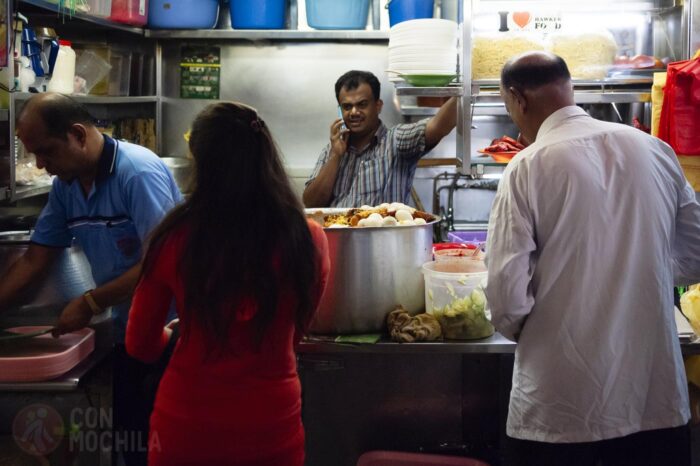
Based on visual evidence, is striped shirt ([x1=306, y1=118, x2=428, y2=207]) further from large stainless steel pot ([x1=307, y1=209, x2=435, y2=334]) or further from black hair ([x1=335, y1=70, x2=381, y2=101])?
large stainless steel pot ([x1=307, y1=209, x2=435, y2=334])

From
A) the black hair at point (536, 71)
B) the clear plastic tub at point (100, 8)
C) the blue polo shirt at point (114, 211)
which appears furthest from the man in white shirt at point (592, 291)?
the clear plastic tub at point (100, 8)

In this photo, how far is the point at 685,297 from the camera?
111 inches

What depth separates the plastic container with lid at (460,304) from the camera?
8.14 ft

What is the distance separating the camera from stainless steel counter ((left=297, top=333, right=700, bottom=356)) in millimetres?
2438

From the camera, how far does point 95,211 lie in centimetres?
266

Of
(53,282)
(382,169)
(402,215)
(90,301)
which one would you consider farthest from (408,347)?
(382,169)

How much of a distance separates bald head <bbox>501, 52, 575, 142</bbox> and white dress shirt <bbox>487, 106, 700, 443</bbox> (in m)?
0.11

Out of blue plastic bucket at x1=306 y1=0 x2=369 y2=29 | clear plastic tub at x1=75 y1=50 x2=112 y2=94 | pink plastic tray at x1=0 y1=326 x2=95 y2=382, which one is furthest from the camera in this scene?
blue plastic bucket at x1=306 y1=0 x2=369 y2=29

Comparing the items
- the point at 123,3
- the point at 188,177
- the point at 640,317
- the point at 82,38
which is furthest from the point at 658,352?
the point at 82,38

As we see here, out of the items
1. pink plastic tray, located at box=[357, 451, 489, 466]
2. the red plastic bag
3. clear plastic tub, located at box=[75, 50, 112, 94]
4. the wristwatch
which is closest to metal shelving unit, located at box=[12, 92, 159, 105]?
clear plastic tub, located at box=[75, 50, 112, 94]

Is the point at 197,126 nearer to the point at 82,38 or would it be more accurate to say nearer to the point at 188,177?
the point at 188,177

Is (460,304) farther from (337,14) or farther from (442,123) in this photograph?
(337,14)

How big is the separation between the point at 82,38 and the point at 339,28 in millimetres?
1564

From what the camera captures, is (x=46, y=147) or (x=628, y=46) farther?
(x=628, y=46)
